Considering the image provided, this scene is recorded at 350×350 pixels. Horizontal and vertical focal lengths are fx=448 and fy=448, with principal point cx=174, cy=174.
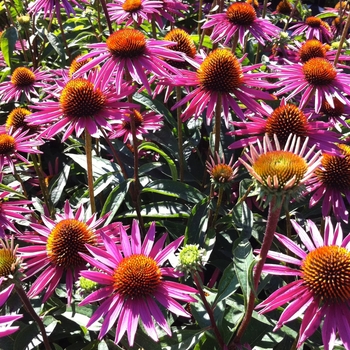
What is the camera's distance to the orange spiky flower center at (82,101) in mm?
1529

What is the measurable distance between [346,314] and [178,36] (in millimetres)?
1340

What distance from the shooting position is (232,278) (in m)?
1.33

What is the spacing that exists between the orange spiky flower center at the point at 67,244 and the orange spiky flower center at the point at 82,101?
0.39 meters

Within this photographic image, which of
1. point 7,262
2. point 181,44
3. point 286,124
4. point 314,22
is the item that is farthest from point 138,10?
point 314,22

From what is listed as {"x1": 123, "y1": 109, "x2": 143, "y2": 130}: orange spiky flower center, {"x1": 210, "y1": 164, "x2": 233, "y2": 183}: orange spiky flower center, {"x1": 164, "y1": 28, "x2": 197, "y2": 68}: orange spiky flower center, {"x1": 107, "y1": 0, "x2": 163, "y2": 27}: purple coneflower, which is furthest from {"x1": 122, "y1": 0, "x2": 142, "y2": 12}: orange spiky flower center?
{"x1": 210, "y1": 164, "x2": 233, "y2": 183}: orange spiky flower center

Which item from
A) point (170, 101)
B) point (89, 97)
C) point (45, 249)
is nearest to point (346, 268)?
point (45, 249)

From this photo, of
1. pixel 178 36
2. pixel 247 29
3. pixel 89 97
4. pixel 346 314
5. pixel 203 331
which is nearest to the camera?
pixel 346 314

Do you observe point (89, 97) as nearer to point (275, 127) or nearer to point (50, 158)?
point (275, 127)

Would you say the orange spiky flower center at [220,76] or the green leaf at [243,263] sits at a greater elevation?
the orange spiky flower center at [220,76]

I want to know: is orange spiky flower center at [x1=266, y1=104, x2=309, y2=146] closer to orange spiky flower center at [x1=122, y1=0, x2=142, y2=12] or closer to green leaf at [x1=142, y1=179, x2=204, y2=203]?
green leaf at [x1=142, y1=179, x2=204, y2=203]

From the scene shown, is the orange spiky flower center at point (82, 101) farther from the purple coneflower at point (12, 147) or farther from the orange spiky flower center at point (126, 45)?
the purple coneflower at point (12, 147)

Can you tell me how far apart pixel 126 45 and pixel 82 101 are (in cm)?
26

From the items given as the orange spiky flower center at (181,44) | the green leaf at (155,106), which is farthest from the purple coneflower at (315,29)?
the green leaf at (155,106)

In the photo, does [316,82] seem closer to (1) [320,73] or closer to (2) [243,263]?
(1) [320,73]
